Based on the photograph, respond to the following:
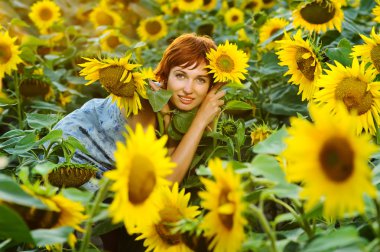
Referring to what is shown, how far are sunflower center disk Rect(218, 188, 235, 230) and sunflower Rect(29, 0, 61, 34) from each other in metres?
2.11

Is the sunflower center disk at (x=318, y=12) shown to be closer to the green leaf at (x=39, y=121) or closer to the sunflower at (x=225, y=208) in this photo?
the green leaf at (x=39, y=121)

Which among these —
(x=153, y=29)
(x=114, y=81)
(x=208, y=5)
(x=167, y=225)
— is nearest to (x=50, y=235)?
(x=167, y=225)

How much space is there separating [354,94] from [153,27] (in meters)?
1.66

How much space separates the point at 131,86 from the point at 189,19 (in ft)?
5.68

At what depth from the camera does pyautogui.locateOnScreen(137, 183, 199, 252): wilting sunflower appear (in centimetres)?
91

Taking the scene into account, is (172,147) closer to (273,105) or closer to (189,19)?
(273,105)

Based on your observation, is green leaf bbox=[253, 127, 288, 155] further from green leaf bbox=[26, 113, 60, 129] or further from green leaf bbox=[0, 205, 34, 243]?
green leaf bbox=[26, 113, 60, 129]

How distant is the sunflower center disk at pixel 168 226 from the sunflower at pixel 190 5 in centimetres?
203

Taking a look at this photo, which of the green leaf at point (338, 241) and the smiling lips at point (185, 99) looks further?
the smiling lips at point (185, 99)

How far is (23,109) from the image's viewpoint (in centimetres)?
195

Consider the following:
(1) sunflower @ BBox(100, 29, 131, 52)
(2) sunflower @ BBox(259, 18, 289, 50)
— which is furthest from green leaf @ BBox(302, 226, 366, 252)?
(1) sunflower @ BBox(100, 29, 131, 52)

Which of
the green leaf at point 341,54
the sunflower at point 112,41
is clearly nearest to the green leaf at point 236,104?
the green leaf at point 341,54

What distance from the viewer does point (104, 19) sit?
9.70 ft

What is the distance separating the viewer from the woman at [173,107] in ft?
4.50
